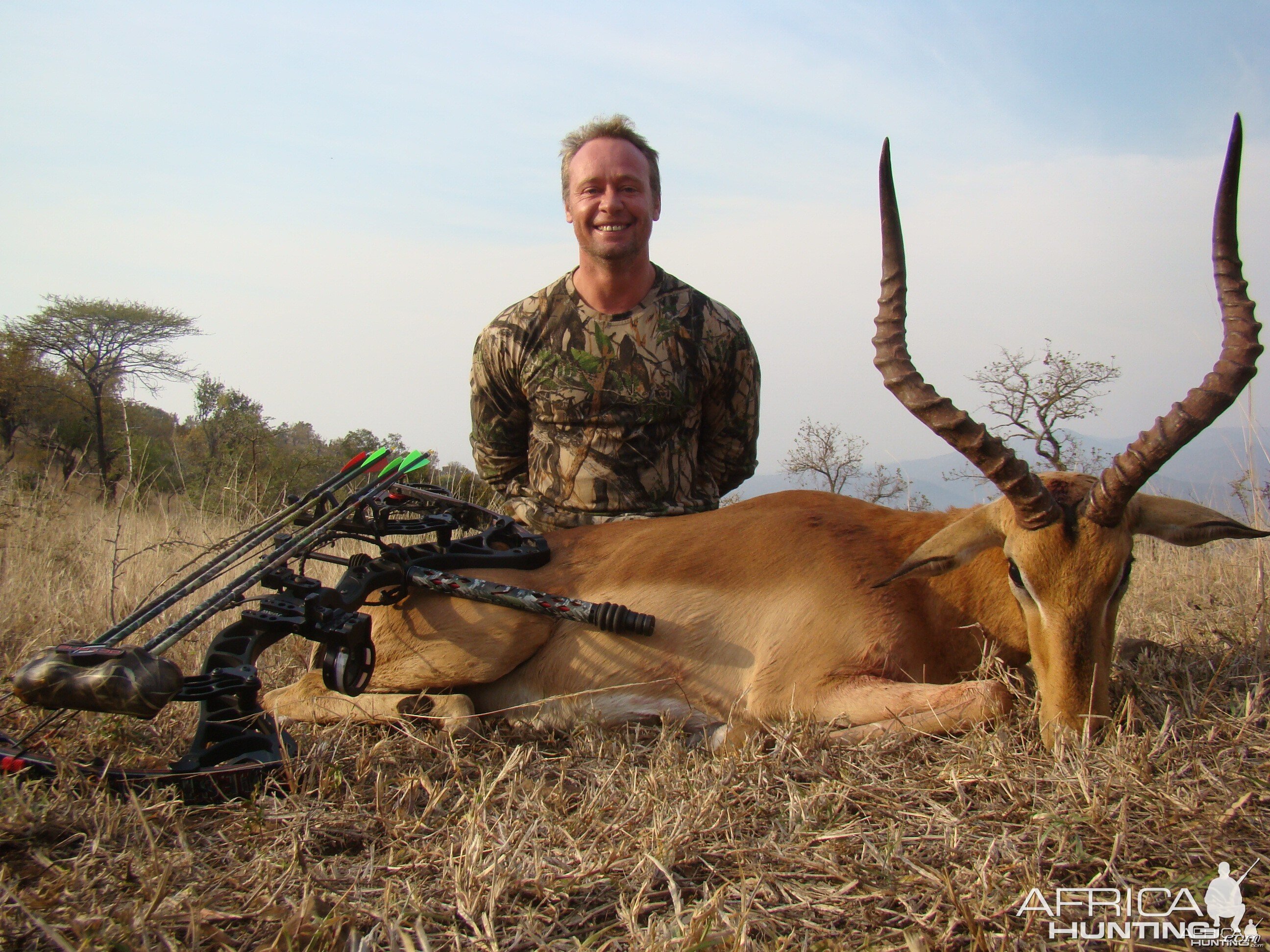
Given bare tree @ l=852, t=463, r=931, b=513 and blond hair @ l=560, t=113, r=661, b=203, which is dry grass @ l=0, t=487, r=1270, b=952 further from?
bare tree @ l=852, t=463, r=931, b=513

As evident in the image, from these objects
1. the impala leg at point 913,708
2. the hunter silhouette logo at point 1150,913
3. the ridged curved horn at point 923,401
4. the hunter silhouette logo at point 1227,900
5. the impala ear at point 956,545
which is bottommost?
the hunter silhouette logo at point 1150,913

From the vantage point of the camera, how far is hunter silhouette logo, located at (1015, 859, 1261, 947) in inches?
68.7

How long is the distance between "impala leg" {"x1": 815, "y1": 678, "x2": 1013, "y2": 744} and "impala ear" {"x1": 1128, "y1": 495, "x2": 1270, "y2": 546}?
2.77 ft

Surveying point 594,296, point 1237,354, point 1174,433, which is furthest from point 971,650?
point 594,296

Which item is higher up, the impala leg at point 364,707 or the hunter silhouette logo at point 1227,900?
the hunter silhouette logo at point 1227,900

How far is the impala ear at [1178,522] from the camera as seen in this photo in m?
3.12

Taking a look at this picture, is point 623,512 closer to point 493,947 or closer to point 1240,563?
point 493,947

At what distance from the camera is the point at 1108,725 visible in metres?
2.81

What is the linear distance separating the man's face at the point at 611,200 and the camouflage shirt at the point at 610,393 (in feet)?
1.13

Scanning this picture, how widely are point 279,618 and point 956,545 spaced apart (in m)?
2.61

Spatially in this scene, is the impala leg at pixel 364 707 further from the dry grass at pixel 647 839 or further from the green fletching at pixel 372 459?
the green fletching at pixel 372 459

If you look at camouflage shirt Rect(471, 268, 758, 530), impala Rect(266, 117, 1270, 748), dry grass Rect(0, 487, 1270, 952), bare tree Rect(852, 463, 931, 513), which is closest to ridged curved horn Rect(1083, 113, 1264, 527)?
impala Rect(266, 117, 1270, 748)

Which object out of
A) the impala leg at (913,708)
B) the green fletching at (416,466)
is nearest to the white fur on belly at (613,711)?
the impala leg at (913,708)

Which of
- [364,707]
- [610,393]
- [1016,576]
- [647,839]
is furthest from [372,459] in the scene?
[1016,576]
